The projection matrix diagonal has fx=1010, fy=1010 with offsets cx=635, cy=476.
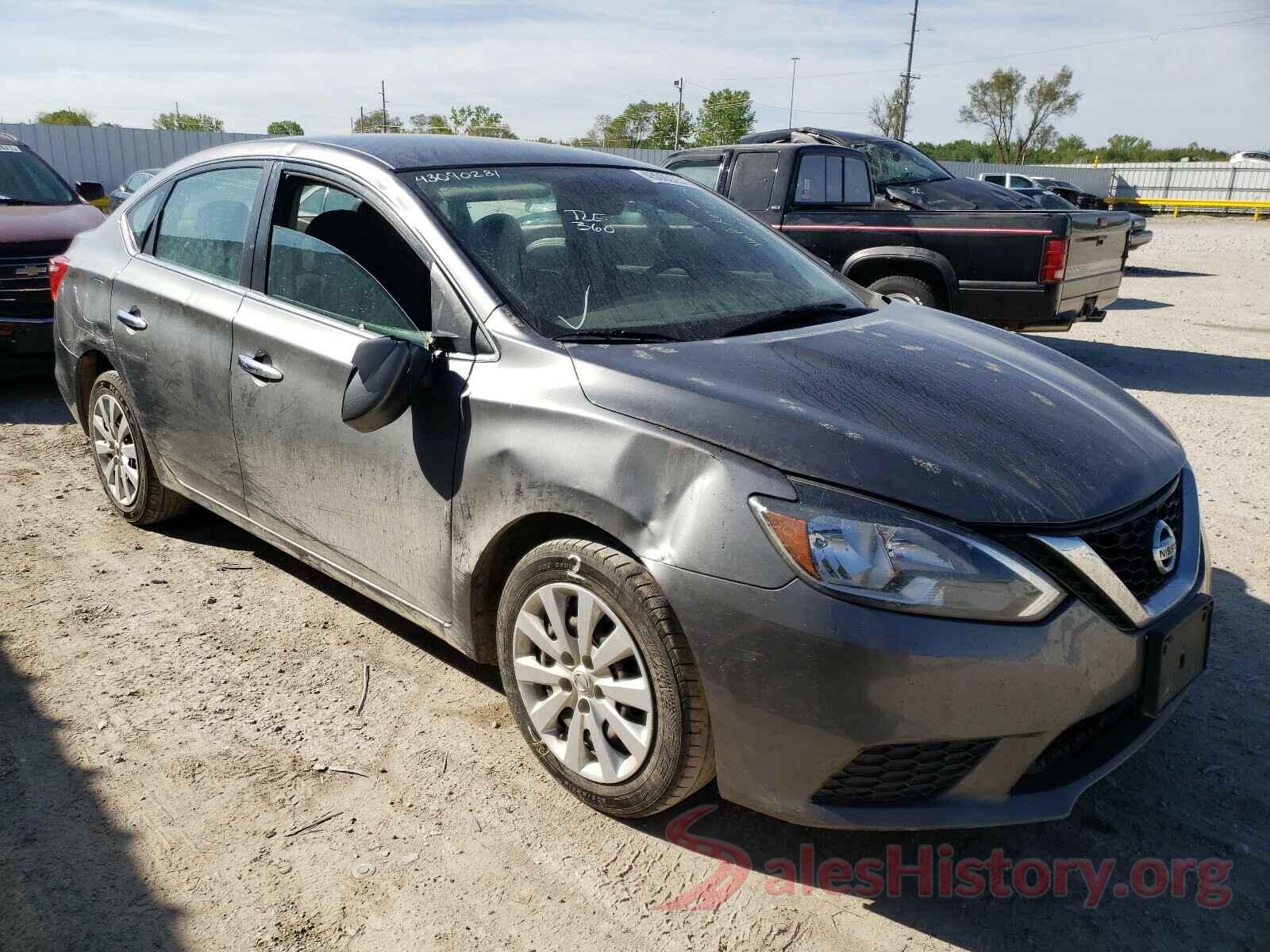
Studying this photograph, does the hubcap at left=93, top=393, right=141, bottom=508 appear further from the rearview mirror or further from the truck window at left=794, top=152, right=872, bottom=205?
the truck window at left=794, top=152, right=872, bottom=205

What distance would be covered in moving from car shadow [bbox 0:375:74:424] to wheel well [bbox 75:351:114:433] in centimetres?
225

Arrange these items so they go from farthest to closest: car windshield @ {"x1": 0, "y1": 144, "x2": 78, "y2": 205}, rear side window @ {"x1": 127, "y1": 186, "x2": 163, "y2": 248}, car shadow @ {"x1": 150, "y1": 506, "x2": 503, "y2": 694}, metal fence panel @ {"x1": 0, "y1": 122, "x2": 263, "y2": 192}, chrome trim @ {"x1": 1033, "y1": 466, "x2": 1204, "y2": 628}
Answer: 1. metal fence panel @ {"x1": 0, "y1": 122, "x2": 263, "y2": 192}
2. car windshield @ {"x1": 0, "y1": 144, "x2": 78, "y2": 205}
3. rear side window @ {"x1": 127, "y1": 186, "x2": 163, "y2": 248}
4. car shadow @ {"x1": 150, "y1": 506, "x2": 503, "y2": 694}
5. chrome trim @ {"x1": 1033, "y1": 466, "x2": 1204, "y2": 628}

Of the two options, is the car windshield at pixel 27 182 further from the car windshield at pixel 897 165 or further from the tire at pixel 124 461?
the car windshield at pixel 897 165

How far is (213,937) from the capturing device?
2.22m

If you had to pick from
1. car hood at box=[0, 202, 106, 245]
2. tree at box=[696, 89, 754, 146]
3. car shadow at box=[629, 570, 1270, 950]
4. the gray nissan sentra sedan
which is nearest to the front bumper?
the gray nissan sentra sedan

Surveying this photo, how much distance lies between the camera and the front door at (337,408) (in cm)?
287

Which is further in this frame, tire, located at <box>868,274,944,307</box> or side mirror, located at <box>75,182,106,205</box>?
side mirror, located at <box>75,182,106,205</box>

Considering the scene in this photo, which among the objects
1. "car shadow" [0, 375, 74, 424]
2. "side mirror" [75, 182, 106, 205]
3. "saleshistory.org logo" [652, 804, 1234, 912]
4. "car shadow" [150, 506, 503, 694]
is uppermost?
"side mirror" [75, 182, 106, 205]

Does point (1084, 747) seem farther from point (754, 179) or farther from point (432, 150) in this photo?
point (754, 179)

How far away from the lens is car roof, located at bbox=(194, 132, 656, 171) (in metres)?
3.27

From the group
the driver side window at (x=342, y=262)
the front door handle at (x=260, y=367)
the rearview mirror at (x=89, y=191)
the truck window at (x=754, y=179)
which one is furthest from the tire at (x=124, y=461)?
the truck window at (x=754, y=179)

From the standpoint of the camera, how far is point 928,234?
26.3ft

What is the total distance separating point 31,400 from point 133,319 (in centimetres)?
395

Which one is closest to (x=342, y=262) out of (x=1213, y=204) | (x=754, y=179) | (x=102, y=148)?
(x=754, y=179)
